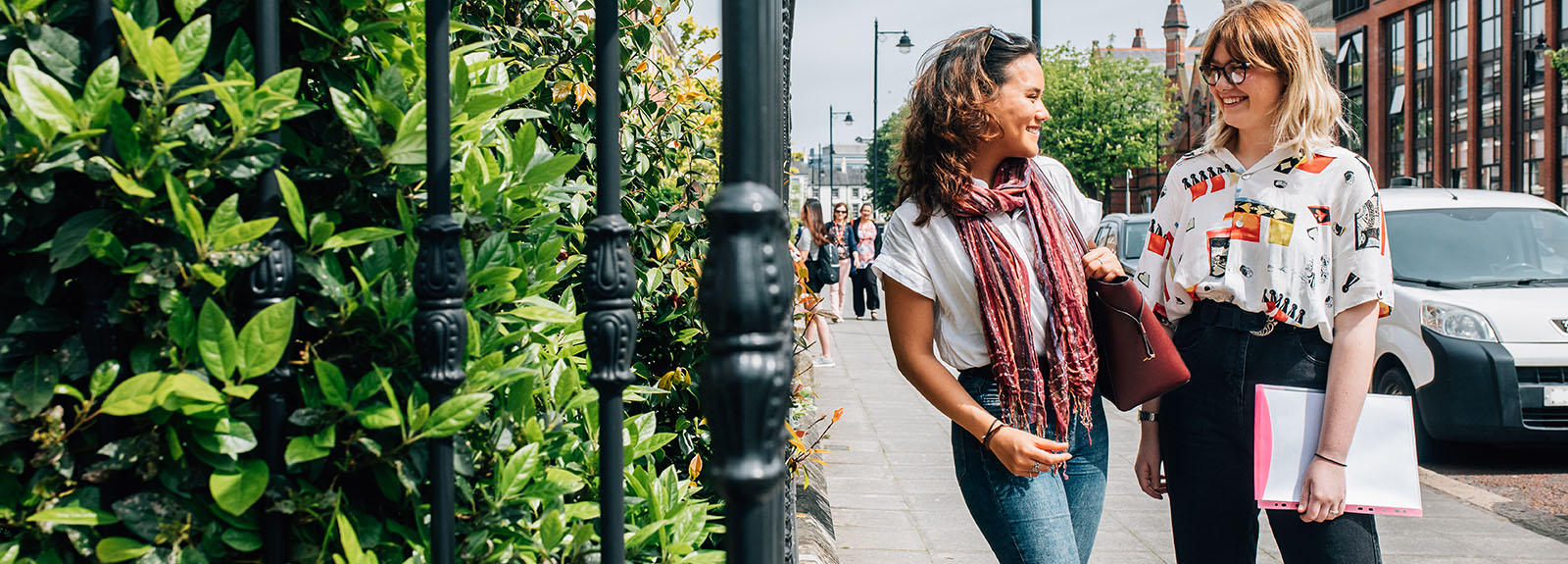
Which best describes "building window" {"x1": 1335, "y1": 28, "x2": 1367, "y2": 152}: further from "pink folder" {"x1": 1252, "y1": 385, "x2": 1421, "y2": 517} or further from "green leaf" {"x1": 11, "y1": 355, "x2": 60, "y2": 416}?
"green leaf" {"x1": 11, "y1": 355, "x2": 60, "y2": 416}

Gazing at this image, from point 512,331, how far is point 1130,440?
22.1 ft

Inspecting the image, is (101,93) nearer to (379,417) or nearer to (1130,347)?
(379,417)

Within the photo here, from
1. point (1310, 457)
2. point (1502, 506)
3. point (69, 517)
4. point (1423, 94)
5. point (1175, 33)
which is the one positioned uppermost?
point (1175, 33)

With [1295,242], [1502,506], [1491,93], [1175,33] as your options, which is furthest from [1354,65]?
[1295,242]

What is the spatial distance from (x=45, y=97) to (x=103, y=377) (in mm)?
328

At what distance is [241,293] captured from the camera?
1492 millimetres

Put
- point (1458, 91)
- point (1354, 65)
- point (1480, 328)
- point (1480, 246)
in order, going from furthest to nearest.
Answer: point (1354, 65)
point (1458, 91)
point (1480, 246)
point (1480, 328)

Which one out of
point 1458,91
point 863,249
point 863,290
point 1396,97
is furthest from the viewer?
point 1396,97

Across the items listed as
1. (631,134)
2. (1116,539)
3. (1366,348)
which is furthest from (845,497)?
(1366,348)

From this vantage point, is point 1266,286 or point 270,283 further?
point 1266,286

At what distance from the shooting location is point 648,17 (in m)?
3.07

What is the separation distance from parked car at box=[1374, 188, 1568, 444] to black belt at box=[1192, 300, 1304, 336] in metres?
5.09

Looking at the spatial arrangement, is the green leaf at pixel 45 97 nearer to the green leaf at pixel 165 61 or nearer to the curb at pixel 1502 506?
the green leaf at pixel 165 61

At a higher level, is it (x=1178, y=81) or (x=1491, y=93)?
(x=1178, y=81)
